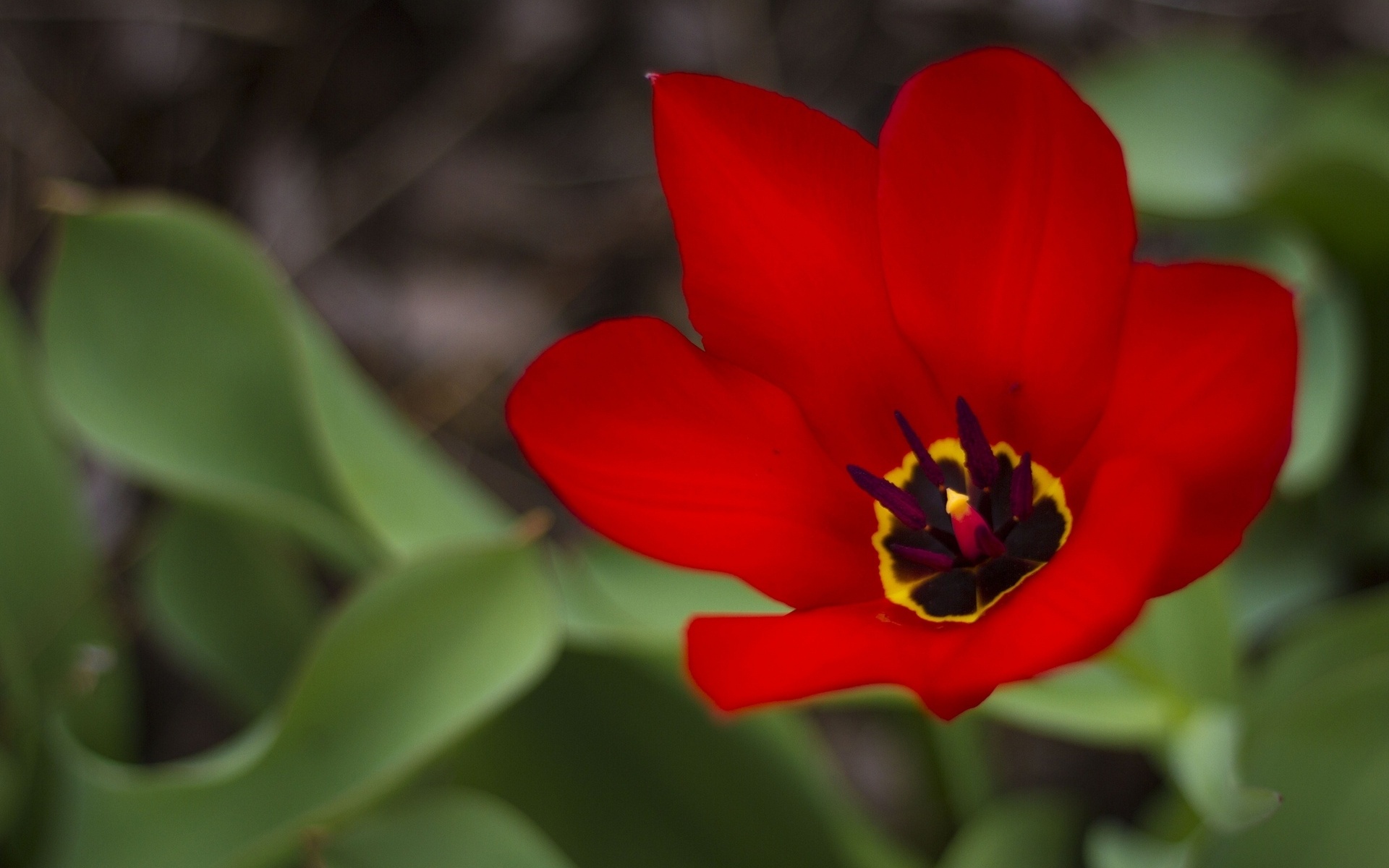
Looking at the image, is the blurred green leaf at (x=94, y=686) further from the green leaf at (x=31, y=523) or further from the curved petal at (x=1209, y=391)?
the curved petal at (x=1209, y=391)

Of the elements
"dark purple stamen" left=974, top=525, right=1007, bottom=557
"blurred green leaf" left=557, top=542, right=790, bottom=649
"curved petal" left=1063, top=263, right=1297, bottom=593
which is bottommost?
"blurred green leaf" left=557, top=542, right=790, bottom=649

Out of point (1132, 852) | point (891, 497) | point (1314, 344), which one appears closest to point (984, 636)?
point (891, 497)

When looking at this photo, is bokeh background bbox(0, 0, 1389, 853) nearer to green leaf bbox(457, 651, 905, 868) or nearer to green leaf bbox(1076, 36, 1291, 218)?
green leaf bbox(1076, 36, 1291, 218)

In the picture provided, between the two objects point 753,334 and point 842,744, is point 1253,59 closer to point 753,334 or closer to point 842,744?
point 842,744

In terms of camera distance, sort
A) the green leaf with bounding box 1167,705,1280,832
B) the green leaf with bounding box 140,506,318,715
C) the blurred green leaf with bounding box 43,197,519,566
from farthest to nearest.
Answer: the green leaf with bounding box 140,506,318,715 < the blurred green leaf with bounding box 43,197,519,566 < the green leaf with bounding box 1167,705,1280,832

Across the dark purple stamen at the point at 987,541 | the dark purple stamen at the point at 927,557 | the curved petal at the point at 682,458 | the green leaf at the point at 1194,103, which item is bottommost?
the green leaf at the point at 1194,103

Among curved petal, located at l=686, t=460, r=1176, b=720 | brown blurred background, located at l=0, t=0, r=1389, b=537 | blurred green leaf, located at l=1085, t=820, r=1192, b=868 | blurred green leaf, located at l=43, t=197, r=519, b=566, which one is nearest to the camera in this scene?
curved petal, located at l=686, t=460, r=1176, b=720

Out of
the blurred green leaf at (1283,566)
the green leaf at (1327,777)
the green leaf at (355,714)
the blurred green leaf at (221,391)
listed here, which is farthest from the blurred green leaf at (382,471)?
the blurred green leaf at (1283,566)

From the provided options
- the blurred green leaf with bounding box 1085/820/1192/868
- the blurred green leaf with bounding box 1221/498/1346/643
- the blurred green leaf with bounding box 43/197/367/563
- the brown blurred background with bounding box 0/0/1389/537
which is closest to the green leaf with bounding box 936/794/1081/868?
the blurred green leaf with bounding box 1085/820/1192/868
